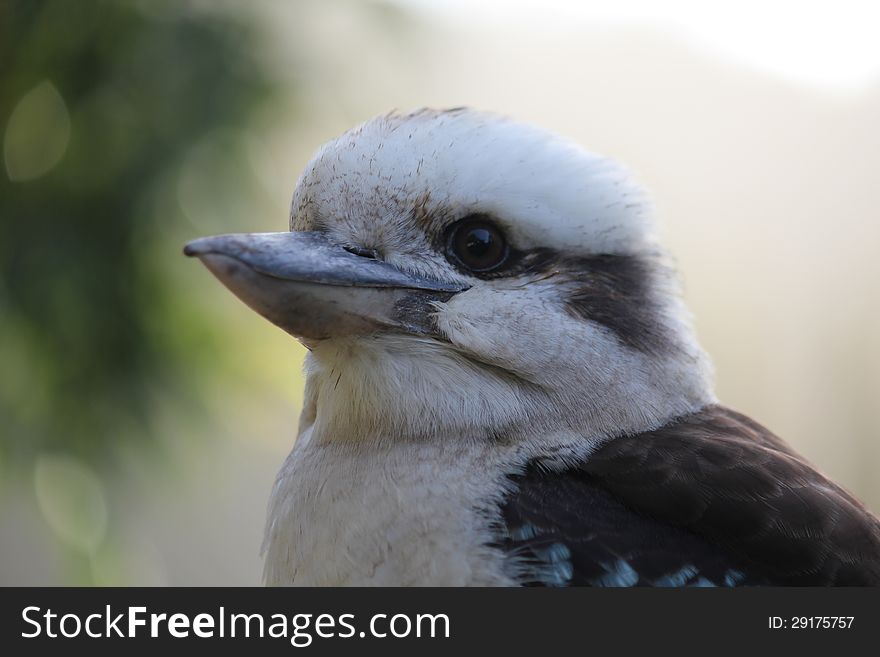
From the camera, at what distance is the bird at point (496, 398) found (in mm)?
1139

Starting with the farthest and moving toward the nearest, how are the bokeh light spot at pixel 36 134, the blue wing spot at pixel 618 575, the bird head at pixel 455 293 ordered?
the bokeh light spot at pixel 36 134
the bird head at pixel 455 293
the blue wing spot at pixel 618 575

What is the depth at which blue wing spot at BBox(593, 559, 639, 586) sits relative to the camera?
43.0 inches

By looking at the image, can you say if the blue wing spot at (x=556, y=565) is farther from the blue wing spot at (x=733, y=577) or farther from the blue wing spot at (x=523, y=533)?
the blue wing spot at (x=733, y=577)

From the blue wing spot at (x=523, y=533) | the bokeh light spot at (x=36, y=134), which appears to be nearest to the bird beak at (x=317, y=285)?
the blue wing spot at (x=523, y=533)

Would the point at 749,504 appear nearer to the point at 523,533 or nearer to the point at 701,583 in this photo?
the point at 701,583

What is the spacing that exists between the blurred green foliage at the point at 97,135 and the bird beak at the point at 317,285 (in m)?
2.31

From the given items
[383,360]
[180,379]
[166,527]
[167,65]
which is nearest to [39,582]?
[166,527]

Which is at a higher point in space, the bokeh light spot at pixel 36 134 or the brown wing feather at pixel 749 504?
the bokeh light spot at pixel 36 134

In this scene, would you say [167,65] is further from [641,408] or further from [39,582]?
[39,582]

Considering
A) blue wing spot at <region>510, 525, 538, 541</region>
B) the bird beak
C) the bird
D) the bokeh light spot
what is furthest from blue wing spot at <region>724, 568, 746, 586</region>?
the bokeh light spot

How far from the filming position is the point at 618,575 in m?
1.10

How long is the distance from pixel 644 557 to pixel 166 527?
190 inches

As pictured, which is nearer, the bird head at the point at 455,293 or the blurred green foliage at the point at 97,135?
the bird head at the point at 455,293

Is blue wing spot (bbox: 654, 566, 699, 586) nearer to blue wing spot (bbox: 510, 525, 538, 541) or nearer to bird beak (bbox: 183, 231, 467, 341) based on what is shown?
blue wing spot (bbox: 510, 525, 538, 541)
